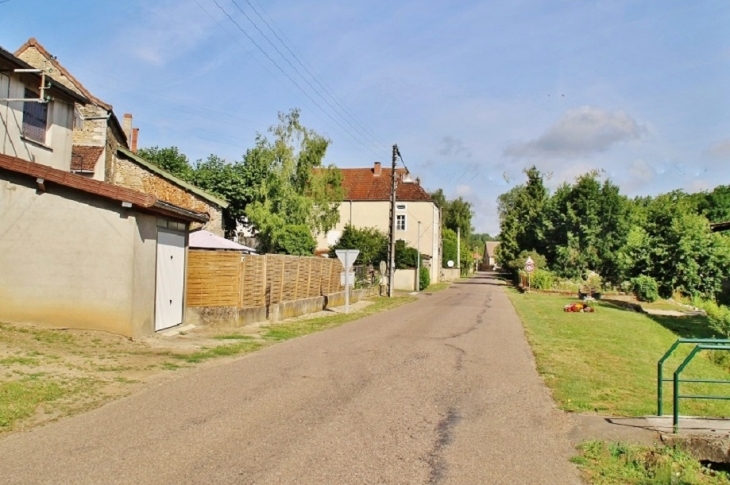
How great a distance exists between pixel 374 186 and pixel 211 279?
42.9m

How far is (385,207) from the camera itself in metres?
57.5

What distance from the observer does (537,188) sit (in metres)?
76.1

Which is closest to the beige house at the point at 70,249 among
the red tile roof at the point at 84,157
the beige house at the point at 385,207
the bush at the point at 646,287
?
the red tile roof at the point at 84,157

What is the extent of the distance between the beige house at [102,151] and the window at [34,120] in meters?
5.39

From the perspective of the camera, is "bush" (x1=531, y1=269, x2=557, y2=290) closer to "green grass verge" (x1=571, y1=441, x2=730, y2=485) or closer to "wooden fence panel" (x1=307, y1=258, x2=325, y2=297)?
"wooden fence panel" (x1=307, y1=258, x2=325, y2=297)

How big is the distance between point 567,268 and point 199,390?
2119 inches

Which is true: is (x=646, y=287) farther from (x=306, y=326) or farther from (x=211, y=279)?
(x=211, y=279)

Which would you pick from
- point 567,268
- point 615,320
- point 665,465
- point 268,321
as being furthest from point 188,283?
point 567,268

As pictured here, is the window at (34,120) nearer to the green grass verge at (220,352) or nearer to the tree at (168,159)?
the green grass verge at (220,352)

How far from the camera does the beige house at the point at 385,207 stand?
57.8m

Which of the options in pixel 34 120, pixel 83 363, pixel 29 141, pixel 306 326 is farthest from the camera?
pixel 306 326

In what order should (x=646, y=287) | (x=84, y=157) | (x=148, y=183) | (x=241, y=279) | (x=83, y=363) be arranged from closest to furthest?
(x=83, y=363) → (x=241, y=279) → (x=84, y=157) → (x=148, y=183) → (x=646, y=287)

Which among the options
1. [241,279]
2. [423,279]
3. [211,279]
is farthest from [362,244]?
[211,279]

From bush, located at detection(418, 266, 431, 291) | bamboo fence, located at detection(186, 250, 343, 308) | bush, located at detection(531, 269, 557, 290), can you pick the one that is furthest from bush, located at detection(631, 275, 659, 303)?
bamboo fence, located at detection(186, 250, 343, 308)
